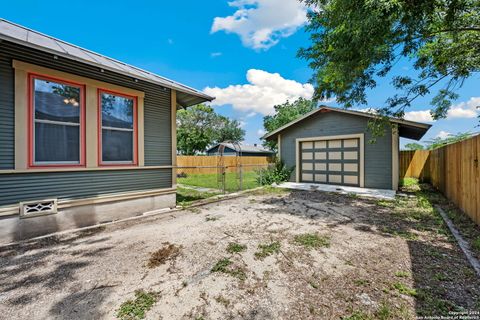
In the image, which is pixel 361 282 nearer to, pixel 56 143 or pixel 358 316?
pixel 358 316

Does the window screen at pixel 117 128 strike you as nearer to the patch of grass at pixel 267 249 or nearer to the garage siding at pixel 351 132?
the patch of grass at pixel 267 249

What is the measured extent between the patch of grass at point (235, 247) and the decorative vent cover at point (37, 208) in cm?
342

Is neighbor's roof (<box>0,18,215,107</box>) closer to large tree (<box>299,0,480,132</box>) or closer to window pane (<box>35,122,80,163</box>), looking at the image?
window pane (<box>35,122,80,163</box>)

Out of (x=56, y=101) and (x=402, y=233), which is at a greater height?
(x=56, y=101)

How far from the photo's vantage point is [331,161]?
32.3 ft

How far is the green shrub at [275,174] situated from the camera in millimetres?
10930

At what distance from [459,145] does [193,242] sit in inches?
274

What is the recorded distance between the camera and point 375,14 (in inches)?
141

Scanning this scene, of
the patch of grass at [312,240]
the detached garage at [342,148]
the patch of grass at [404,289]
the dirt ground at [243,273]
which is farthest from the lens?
the detached garage at [342,148]

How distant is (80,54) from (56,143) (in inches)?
76.3

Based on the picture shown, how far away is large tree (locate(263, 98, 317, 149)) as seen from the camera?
1047 inches

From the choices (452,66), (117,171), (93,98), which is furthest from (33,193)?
(452,66)

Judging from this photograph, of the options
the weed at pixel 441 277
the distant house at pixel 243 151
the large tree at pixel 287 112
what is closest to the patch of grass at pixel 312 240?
the weed at pixel 441 277

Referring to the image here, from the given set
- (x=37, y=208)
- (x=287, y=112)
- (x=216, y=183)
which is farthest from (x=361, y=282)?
(x=287, y=112)
